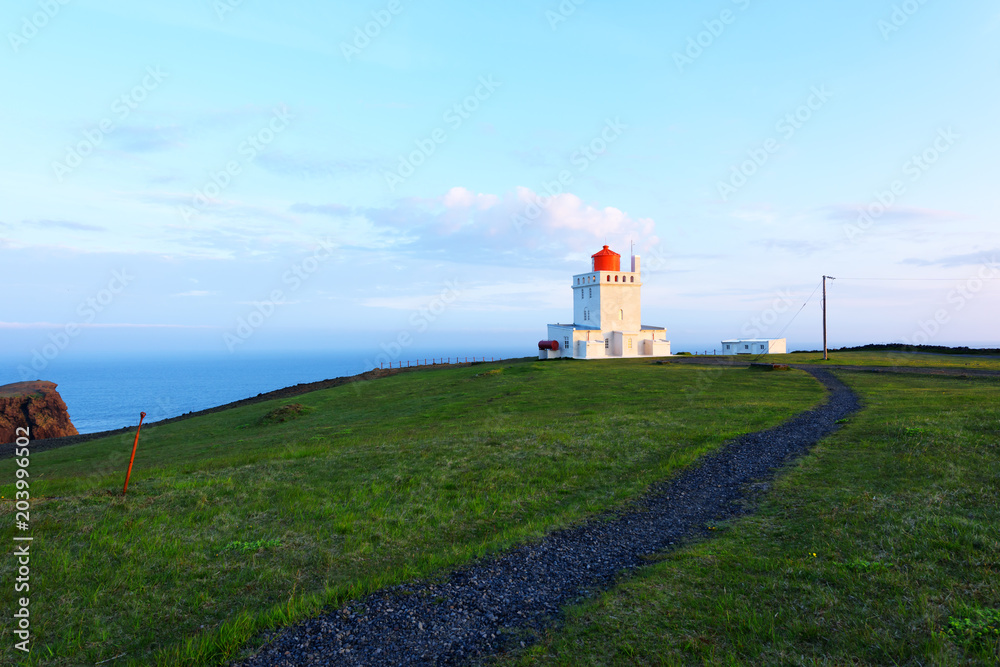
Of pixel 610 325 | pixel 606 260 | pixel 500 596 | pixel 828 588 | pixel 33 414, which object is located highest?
pixel 606 260

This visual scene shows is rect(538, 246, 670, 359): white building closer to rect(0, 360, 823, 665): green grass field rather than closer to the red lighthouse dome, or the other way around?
the red lighthouse dome

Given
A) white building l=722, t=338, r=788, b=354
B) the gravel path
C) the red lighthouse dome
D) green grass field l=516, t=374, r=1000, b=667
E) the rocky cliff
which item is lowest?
the rocky cliff

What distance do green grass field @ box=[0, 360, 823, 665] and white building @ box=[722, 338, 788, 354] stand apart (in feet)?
159

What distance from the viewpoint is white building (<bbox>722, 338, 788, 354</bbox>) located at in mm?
69812

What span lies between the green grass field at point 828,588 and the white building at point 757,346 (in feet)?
203

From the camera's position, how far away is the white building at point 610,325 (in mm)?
69500

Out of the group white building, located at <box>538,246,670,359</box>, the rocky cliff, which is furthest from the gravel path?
the rocky cliff

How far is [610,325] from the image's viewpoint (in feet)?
235

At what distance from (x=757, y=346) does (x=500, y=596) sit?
73723 millimetres

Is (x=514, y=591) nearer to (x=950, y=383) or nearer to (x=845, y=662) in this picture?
(x=845, y=662)

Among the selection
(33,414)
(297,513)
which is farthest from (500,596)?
(33,414)

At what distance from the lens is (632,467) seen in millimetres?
15727

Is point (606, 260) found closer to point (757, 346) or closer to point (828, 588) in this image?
point (757, 346)

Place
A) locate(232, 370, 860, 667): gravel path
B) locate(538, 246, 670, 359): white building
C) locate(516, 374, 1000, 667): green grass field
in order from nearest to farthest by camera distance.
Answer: locate(516, 374, 1000, 667): green grass field
locate(232, 370, 860, 667): gravel path
locate(538, 246, 670, 359): white building
